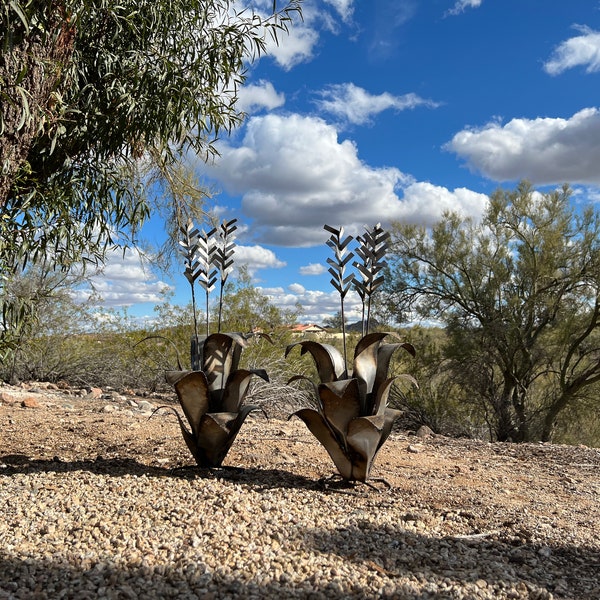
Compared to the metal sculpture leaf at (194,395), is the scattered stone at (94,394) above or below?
below

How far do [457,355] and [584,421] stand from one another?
309 centimetres

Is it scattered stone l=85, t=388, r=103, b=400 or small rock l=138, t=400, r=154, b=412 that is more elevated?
scattered stone l=85, t=388, r=103, b=400

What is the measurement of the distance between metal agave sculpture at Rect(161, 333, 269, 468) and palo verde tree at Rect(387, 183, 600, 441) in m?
8.45

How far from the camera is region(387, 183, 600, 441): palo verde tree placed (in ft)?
38.2

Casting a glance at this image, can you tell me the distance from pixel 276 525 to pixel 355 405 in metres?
0.95

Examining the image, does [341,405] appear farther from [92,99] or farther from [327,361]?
[92,99]

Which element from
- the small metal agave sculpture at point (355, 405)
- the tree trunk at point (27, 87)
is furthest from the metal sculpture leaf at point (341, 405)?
the tree trunk at point (27, 87)

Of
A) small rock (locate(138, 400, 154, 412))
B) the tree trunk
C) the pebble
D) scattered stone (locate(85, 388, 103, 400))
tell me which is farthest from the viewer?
scattered stone (locate(85, 388, 103, 400))

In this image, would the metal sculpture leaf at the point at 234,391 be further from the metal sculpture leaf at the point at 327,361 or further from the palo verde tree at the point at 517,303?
the palo verde tree at the point at 517,303

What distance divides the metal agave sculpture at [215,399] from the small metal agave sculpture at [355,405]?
1.35ft

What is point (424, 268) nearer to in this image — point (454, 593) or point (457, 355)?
point (457, 355)

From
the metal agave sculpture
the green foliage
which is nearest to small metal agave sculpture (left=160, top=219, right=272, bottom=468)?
the metal agave sculpture

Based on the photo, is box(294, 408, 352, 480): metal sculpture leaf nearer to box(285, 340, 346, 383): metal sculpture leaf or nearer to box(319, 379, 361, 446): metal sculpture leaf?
box(319, 379, 361, 446): metal sculpture leaf

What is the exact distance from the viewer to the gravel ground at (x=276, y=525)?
2416 mm
